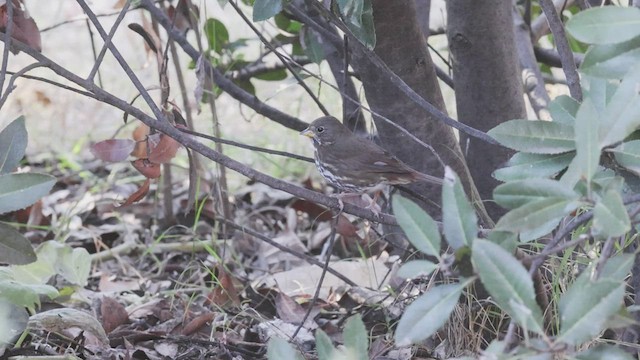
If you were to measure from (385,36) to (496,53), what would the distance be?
1.64 feet

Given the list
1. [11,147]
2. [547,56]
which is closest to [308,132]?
[547,56]

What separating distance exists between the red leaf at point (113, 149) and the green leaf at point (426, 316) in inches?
53.4

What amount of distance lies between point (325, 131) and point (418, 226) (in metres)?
2.10

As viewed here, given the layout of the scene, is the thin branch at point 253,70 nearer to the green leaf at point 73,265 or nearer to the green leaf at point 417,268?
the green leaf at point 73,265

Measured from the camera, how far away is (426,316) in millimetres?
1524

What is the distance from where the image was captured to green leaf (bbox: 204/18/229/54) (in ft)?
11.7

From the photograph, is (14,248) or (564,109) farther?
(564,109)

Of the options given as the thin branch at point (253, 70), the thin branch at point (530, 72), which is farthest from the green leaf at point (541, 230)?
the thin branch at point (253, 70)

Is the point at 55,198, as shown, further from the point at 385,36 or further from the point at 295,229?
the point at 385,36

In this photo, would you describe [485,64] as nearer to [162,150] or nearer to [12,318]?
[162,150]

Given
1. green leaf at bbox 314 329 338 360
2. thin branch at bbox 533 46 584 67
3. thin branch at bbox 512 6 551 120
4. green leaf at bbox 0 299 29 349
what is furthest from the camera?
thin branch at bbox 533 46 584 67

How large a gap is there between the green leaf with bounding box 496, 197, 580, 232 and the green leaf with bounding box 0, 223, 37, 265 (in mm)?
928

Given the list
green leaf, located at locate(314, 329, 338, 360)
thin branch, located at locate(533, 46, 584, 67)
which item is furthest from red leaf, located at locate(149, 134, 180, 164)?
thin branch, located at locate(533, 46, 584, 67)

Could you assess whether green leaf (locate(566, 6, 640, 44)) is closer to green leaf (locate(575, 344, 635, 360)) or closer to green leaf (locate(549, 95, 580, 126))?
green leaf (locate(549, 95, 580, 126))
